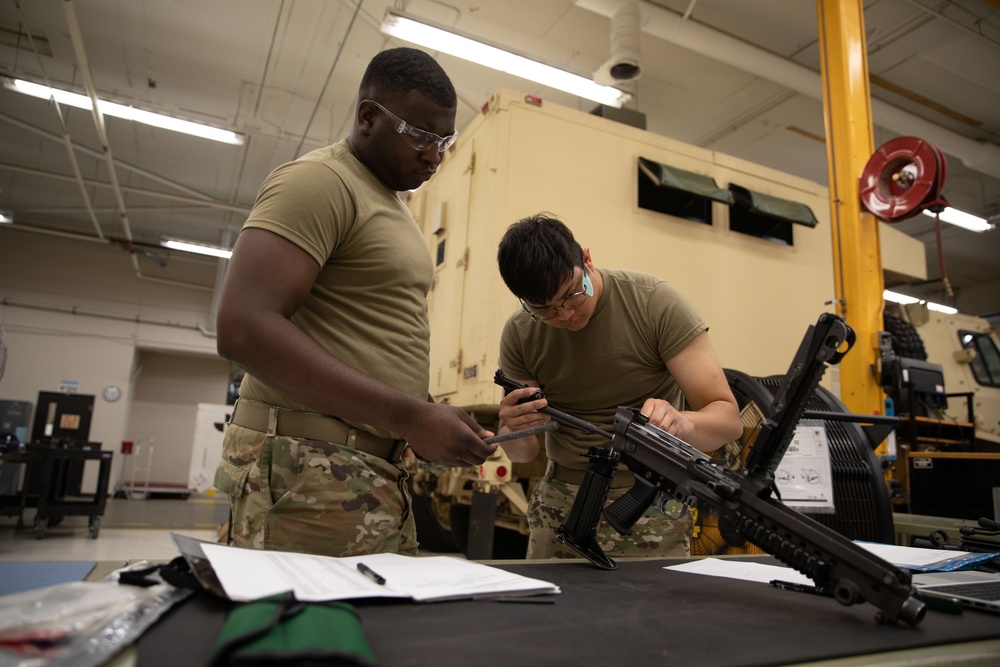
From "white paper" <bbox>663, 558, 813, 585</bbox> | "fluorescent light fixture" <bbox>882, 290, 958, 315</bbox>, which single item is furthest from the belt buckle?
"fluorescent light fixture" <bbox>882, 290, 958, 315</bbox>

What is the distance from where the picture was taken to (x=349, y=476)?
1.35m

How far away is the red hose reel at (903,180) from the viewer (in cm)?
358

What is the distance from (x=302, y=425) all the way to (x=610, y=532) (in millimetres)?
957

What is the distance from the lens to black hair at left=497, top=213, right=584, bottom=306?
1.64m

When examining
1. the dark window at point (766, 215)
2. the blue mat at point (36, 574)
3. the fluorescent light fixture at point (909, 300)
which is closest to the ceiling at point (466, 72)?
the fluorescent light fixture at point (909, 300)

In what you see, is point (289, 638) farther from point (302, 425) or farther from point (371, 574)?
point (302, 425)

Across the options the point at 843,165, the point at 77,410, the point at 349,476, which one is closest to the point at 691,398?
the point at 349,476

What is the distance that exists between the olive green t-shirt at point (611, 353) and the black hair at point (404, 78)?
695 mm

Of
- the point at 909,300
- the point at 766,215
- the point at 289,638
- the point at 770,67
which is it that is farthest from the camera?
the point at 909,300

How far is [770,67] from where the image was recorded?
6812 mm

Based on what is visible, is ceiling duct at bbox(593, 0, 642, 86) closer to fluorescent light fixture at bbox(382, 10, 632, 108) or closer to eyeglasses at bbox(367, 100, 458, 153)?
fluorescent light fixture at bbox(382, 10, 632, 108)

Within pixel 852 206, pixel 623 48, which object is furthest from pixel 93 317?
pixel 852 206

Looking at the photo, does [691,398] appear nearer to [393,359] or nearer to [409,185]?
[393,359]

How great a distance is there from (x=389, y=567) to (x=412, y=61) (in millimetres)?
1185
